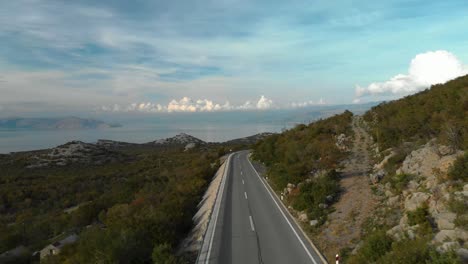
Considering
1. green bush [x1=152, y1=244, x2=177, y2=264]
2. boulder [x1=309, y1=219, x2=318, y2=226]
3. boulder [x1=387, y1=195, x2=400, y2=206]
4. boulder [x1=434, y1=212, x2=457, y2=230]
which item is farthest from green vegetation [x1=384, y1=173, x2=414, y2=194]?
green bush [x1=152, y1=244, x2=177, y2=264]

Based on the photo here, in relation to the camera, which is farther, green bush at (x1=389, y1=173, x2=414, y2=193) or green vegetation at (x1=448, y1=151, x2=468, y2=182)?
green bush at (x1=389, y1=173, x2=414, y2=193)

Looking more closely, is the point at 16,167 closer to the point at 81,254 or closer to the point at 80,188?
the point at 80,188

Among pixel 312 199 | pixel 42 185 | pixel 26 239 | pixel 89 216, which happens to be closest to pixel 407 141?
pixel 312 199


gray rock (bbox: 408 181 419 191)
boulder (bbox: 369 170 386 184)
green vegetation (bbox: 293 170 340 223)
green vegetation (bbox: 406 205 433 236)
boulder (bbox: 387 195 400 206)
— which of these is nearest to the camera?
green vegetation (bbox: 406 205 433 236)

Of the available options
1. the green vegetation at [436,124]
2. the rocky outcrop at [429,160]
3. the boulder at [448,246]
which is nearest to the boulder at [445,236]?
the boulder at [448,246]

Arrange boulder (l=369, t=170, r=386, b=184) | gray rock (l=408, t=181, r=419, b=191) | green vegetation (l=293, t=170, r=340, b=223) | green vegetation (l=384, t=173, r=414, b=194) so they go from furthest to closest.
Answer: boulder (l=369, t=170, r=386, b=184), green vegetation (l=293, t=170, r=340, b=223), green vegetation (l=384, t=173, r=414, b=194), gray rock (l=408, t=181, r=419, b=191)

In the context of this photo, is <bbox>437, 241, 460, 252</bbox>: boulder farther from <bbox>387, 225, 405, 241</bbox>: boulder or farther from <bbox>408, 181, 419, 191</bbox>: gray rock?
<bbox>408, 181, 419, 191</bbox>: gray rock

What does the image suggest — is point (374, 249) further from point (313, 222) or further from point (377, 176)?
point (377, 176)

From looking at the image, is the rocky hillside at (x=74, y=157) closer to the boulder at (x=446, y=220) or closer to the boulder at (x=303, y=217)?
the boulder at (x=303, y=217)
